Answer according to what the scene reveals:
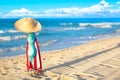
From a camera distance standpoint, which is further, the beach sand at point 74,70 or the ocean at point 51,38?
the ocean at point 51,38

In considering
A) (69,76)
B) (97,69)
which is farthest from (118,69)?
(69,76)

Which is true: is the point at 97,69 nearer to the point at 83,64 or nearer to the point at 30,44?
the point at 83,64

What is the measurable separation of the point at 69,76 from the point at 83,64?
2121mm

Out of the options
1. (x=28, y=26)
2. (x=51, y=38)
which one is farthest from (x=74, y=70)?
(x=51, y=38)

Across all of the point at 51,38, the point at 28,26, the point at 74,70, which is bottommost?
the point at 51,38

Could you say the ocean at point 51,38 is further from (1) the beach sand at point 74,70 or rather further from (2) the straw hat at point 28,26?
(2) the straw hat at point 28,26

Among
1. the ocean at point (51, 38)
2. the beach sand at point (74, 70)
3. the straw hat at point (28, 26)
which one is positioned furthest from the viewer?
the ocean at point (51, 38)

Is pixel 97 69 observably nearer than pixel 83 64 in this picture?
Yes

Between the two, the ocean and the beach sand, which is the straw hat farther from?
the ocean

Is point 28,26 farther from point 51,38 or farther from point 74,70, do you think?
point 51,38

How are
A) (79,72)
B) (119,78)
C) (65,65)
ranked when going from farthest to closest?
(65,65) < (79,72) < (119,78)

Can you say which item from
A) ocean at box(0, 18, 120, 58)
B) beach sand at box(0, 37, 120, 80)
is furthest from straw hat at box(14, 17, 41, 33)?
ocean at box(0, 18, 120, 58)

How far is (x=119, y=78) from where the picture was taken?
841cm

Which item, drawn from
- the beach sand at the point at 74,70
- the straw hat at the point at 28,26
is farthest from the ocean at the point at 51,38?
the straw hat at the point at 28,26
